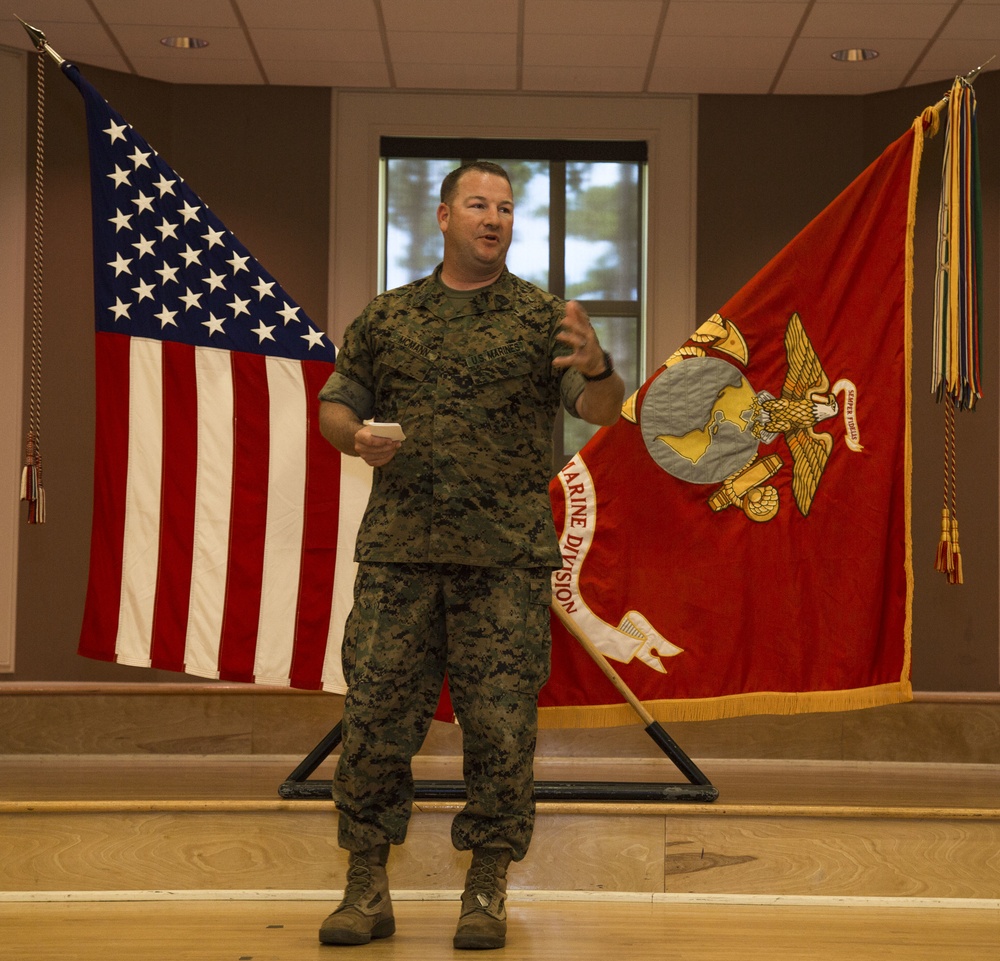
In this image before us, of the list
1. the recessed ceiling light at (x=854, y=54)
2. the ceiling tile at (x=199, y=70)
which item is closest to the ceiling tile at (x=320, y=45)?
the ceiling tile at (x=199, y=70)

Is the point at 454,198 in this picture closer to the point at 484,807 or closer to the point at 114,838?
the point at 484,807

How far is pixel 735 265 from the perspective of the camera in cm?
505

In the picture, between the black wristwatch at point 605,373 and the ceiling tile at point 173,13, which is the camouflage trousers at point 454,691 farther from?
the ceiling tile at point 173,13

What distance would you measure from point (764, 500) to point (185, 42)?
3.00 m

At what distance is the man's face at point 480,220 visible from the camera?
228 centimetres

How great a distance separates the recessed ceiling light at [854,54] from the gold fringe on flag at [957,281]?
5.79 feet

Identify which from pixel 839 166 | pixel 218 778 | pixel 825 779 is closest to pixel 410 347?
pixel 218 778

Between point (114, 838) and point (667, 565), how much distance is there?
1.44 m

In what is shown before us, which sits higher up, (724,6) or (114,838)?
(724,6)

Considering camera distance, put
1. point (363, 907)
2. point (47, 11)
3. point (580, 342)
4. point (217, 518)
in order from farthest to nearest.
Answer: point (47, 11), point (217, 518), point (363, 907), point (580, 342)

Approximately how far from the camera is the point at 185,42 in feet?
15.0

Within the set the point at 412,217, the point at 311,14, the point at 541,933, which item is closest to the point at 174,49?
the point at 311,14

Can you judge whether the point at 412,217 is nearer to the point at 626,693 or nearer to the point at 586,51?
the point at 586,51

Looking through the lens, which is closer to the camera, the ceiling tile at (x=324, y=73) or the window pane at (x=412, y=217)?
the ceiling tile at (x=324, y=73)
